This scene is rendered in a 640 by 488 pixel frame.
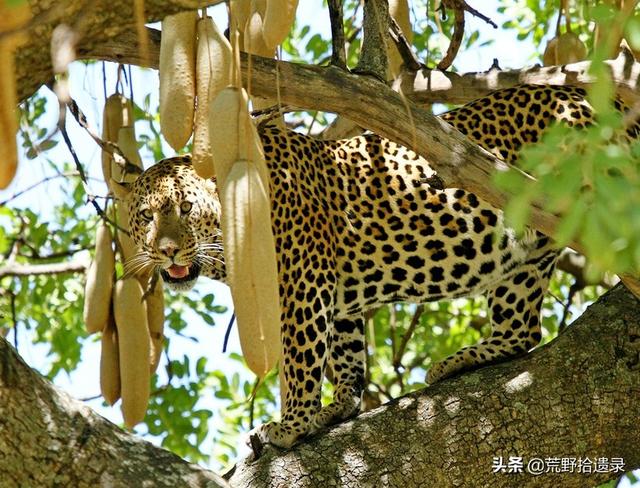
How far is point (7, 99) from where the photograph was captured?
99.0 inches

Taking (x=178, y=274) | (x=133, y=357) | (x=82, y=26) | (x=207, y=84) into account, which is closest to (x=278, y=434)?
(x=178, y=274)

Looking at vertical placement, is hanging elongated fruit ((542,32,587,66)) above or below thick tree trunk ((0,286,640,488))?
above

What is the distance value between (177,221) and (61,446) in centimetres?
259

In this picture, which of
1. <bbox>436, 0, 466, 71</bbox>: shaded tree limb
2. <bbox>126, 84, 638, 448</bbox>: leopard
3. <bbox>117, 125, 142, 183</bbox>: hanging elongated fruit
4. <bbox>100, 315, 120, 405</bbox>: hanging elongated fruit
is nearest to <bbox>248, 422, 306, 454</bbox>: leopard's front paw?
<bbox>126, 84, 638, 448</bbox>: leopard

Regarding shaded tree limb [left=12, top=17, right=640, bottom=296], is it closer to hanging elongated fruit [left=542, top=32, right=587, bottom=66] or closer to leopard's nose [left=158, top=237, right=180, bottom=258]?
leopard's nose [left=158, top=237, right=180, bottom=258]

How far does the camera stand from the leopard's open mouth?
693 centimetres

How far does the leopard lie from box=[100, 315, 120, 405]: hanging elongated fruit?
165 cm

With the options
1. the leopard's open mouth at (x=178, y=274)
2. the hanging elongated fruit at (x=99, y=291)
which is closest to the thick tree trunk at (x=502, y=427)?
the hanging elongated fruit at (x=99, y=291)

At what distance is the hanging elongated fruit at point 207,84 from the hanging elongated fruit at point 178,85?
0.10 feet

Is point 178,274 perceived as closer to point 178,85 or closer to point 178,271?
point 178,271

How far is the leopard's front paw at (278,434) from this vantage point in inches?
253

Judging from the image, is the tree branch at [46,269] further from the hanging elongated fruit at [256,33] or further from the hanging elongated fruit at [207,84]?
the hanging elongated fruit at [207,84]

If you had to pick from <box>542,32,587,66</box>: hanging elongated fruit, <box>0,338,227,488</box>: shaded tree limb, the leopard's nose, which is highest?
<box>542,32,587,66</box>: hanging elongated fruit

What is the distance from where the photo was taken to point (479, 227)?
6930 millimetres
